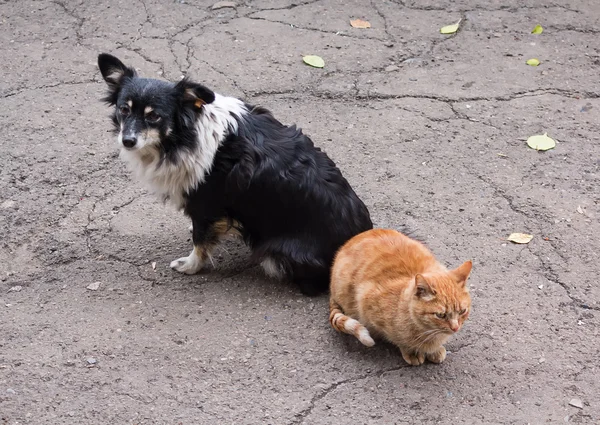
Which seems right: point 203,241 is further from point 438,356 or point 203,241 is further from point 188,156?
point 438,356

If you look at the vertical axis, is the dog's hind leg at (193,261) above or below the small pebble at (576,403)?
below

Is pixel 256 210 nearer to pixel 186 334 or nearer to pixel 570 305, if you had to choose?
pixel 186 334

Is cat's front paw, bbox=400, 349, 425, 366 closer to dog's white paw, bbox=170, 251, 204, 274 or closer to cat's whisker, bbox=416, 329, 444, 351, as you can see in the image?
cat's whisker, bbox=416, 329, 444, 351

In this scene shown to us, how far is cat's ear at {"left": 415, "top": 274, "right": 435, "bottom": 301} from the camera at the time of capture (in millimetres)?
3234

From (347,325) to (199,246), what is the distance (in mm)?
1004

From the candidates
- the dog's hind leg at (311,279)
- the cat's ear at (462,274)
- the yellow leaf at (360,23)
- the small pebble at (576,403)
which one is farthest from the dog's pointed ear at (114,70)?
the yellow leaf at (360,23)

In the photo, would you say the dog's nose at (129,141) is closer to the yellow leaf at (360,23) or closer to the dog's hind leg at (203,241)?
the dog's hind leg at (203,241)

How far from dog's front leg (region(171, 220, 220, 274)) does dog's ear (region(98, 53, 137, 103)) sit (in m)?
0.85

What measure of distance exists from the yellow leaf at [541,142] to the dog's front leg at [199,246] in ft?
7.87

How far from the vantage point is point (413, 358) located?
11.7 feet

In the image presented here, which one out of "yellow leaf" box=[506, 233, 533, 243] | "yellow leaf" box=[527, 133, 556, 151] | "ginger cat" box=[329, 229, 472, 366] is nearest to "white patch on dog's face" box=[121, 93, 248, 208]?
"ginger cat" box=[329, 229, 472, 366]

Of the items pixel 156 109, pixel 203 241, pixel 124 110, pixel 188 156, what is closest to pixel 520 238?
pixel 203 241

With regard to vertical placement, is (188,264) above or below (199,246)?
below

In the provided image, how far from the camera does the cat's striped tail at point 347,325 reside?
3.54 metres
